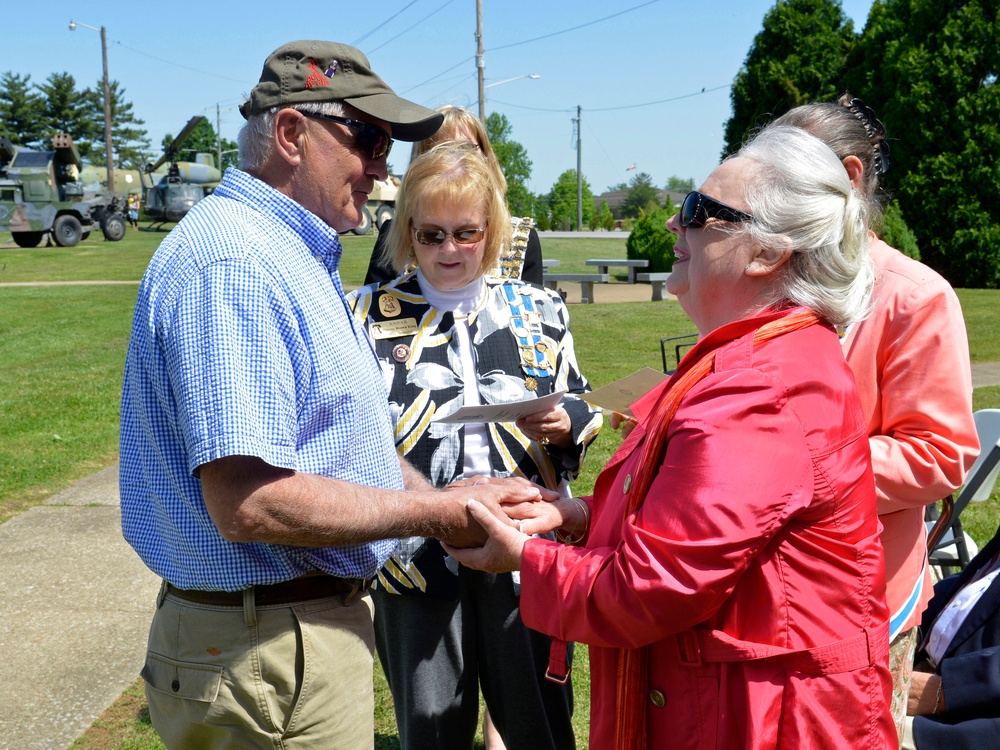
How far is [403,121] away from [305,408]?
0.74 m

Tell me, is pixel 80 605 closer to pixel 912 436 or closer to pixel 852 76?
pixel 912 436

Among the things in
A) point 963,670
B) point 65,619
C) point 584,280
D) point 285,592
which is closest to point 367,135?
point 285,592

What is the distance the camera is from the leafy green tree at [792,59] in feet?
73.0

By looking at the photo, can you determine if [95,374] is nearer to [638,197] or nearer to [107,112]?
[107,112]

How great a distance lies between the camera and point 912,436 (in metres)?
2.43

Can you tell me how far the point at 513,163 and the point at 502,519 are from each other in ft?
204

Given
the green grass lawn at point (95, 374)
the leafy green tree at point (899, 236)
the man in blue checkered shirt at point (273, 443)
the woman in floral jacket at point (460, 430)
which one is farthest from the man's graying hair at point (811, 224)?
the leafy green tree at point (899, 236)

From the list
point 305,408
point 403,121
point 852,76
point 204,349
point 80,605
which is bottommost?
point 80,605

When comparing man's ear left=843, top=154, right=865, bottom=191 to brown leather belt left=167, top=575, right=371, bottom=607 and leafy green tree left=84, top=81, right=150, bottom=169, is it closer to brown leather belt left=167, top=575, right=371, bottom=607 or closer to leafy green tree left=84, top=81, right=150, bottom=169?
brown leather belt left=167, top=575, right=371, bottom=607

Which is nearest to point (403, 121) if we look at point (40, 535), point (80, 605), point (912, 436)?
point (912, 436)

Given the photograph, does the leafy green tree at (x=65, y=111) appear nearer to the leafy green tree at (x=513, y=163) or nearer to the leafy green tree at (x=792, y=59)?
the leafy green tree at (x=513, y=163)

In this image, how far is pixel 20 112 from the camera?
235 ft

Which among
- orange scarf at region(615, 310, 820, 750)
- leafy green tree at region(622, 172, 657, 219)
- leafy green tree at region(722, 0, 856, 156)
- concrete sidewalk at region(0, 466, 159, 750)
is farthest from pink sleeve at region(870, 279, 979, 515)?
leafy green tree at region(622, 172, 657, 219)

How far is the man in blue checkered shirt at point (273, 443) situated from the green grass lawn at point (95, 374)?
1711 millimetres
